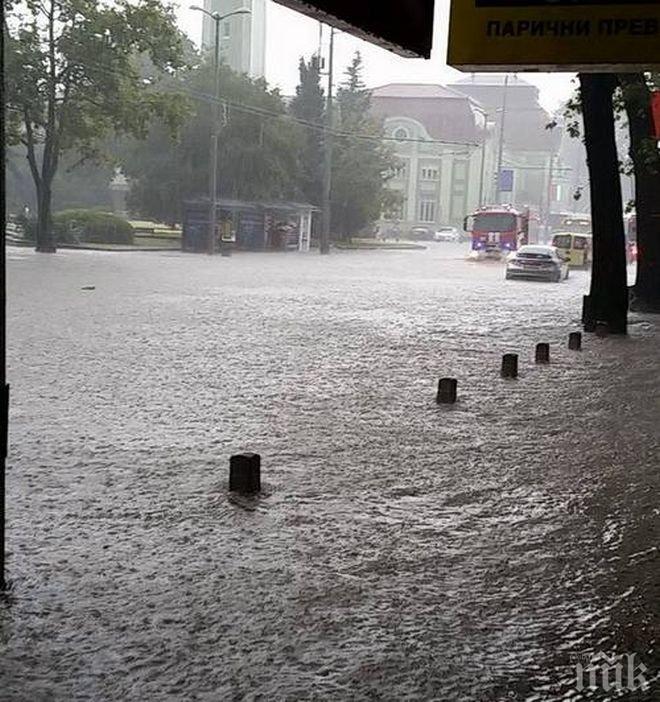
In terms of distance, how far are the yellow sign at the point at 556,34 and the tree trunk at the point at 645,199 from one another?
12902 millimetres

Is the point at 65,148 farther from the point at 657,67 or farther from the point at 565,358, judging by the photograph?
the point at 657,67

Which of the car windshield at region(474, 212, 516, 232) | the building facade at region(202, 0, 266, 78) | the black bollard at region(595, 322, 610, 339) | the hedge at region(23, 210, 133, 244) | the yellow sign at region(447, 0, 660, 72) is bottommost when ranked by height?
the black bollard at region(595, 322, 610, 339)

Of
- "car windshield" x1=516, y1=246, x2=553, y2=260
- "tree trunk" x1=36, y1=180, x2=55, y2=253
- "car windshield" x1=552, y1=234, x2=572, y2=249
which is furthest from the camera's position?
"car windshield" x1=552, y1=234, x2=572, y2=249

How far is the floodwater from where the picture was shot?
170 inches

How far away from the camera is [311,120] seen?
61.5 metres

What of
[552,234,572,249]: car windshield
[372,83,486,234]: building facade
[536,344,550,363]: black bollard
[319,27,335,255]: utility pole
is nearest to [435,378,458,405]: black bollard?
[536,344,550,363]: black bollard

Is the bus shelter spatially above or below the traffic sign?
below

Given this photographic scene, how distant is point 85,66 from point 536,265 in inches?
697

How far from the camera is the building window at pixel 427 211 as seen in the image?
88188mm

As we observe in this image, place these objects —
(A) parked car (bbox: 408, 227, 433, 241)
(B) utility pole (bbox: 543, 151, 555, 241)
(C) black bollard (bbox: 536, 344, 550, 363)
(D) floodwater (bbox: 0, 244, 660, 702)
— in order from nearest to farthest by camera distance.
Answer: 1. (D) floodwater (bbox: 0, 244, 660, 702)
2. (C) black bollard (bbox: 536, 344, 550, 363)
3. (A) parked car (bbox: 408, 227, 433, 241)
4. (B) utility pole (bbox: 543, 151, 555, 241)

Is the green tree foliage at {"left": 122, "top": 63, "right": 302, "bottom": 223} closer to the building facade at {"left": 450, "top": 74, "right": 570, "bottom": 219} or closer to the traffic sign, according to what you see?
the building facade at {"left": 450, "top": 74, "right": 570, "bottom": 219}

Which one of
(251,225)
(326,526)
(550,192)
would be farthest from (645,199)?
(550,192)

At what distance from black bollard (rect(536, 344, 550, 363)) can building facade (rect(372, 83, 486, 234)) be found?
227ft

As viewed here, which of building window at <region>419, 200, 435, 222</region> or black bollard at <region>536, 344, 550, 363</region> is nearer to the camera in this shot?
black bollard at <region>536, 344, 550, 363</region>
